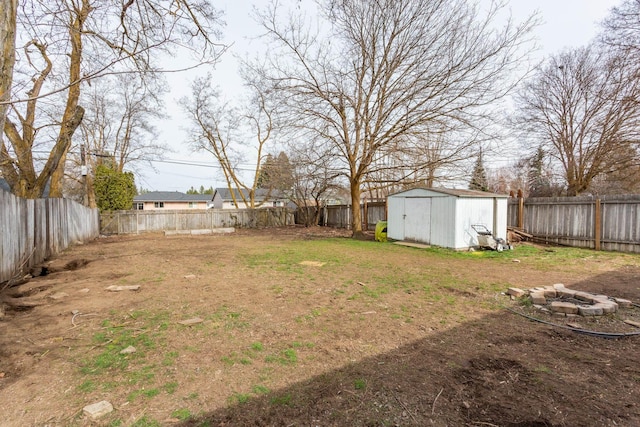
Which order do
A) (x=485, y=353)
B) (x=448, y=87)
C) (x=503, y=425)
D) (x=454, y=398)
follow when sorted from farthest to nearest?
(x=448, y=87), (x=485, y=353), (x=454, y=398), (x=503, y=425)

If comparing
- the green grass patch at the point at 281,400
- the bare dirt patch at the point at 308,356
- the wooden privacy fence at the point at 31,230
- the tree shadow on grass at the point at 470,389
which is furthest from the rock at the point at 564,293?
the wooden privacy fence at the point at 31,230

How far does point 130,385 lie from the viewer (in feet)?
7.65

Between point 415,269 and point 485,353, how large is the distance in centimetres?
373

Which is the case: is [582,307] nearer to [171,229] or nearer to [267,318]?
[267,318]

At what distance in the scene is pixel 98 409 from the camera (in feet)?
6.64

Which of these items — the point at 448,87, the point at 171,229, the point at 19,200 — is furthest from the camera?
the point at 171,229

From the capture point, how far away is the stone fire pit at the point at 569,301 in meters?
3.75

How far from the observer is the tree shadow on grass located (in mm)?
1980

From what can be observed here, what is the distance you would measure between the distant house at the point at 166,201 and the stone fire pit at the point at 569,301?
1599 inches

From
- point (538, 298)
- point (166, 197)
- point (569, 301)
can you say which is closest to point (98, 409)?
point (538, 298)

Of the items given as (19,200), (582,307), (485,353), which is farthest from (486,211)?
(19,200)

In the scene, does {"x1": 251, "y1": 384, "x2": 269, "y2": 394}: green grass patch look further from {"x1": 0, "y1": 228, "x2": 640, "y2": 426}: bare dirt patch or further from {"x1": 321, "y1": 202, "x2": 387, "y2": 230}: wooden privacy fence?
{"x1": 321, "y1": 202, "x2": 387, "y2": 230}: wooden privacy fence

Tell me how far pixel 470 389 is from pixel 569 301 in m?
2.88

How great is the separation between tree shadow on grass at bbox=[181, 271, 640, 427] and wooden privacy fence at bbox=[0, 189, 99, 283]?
5.07 m
